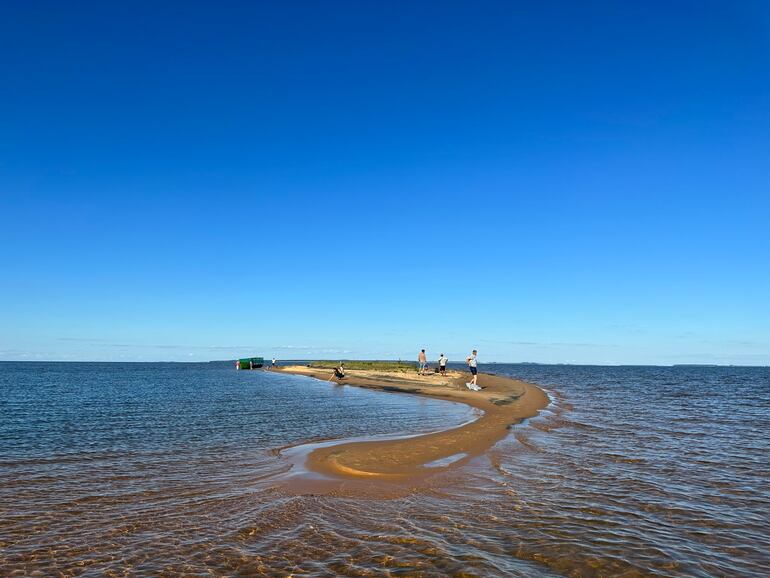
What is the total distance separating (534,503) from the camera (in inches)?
452

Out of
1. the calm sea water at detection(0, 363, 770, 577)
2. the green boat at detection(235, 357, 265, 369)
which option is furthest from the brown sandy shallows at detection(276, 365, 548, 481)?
the green boat at detection(235, 357, 265, 369)

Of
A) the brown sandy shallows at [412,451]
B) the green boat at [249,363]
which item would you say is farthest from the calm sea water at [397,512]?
the green boat at [249,363]

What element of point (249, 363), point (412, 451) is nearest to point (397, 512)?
point (412, 451)

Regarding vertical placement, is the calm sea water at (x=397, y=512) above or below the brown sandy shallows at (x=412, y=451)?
below

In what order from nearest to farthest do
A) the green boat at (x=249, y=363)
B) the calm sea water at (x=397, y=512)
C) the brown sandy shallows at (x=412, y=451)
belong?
the calm sea water at (x=397, y=512)
the brown sandy shallows at (x=412, y=451)
the green boat at (x=249, y=363)

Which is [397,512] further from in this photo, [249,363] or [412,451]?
[249,363]

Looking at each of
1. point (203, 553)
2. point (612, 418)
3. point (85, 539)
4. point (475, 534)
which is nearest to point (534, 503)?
point (475, 534)

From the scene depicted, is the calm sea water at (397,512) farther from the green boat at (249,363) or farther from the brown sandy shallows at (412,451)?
the green boat at (249,363)

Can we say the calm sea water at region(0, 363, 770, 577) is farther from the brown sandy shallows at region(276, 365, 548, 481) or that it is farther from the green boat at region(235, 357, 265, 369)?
the green boat at region(235, 357, 265, 369)

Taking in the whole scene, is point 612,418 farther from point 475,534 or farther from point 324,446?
point 475,534

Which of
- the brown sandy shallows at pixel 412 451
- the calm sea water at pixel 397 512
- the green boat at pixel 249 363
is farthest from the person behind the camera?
the green boat at pixel 249 363

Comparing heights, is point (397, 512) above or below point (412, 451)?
below

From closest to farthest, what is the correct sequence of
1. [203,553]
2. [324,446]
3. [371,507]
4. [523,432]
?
1. [203,553]
2. [371,507]
3. [324,446]
4. [523,432]

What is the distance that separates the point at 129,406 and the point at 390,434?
24.3 m
